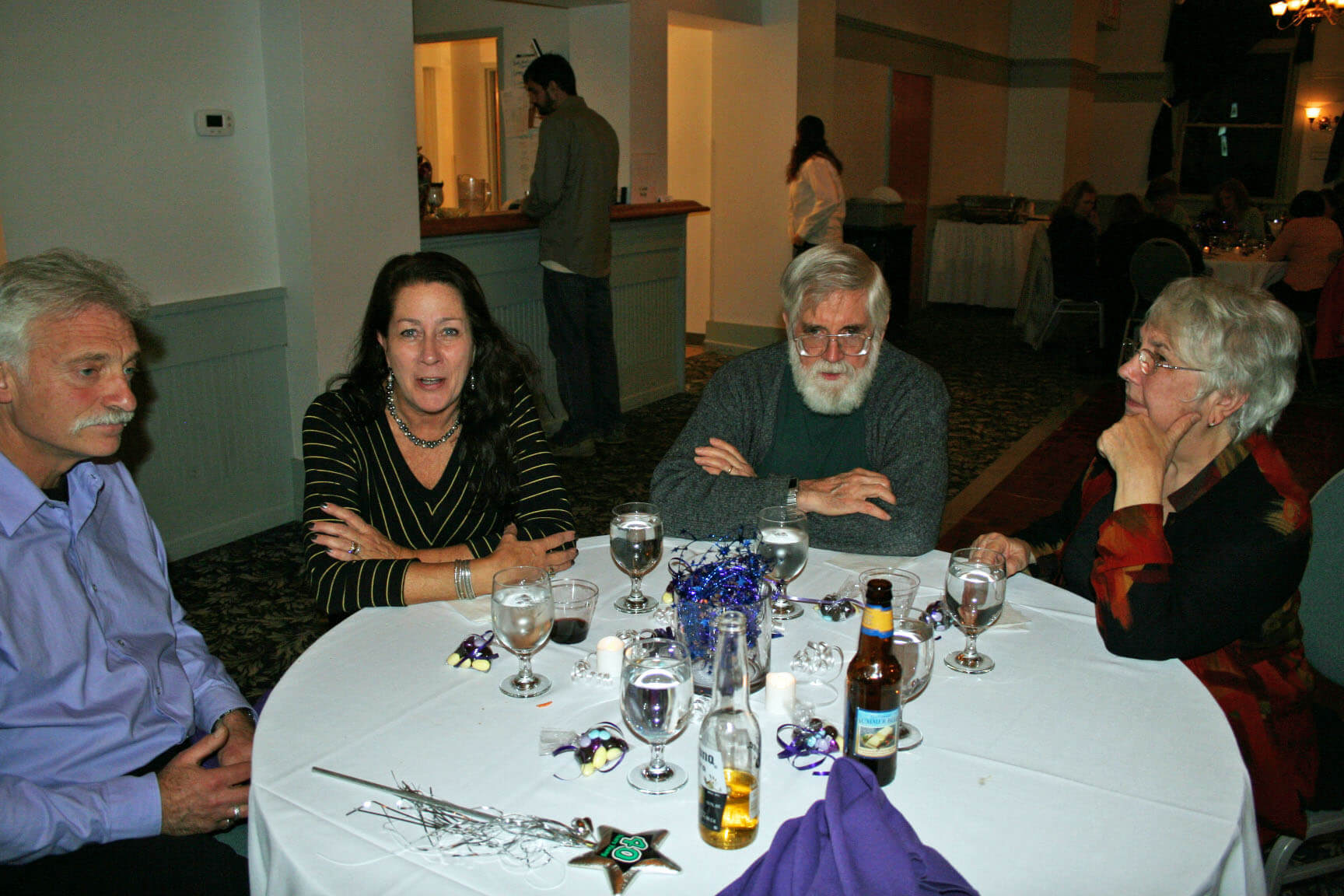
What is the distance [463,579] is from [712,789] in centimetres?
80

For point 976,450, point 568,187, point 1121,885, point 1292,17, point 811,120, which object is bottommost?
point 976,450

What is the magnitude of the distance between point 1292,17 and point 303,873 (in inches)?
542

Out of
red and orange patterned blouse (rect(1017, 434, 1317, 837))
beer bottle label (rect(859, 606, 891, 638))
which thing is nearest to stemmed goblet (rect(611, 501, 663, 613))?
beer bottle label (rect(859, 606, 891, 638))

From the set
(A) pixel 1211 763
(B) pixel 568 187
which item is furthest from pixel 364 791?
(B) pixel 568 187

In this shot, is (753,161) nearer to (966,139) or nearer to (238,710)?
(966,139)

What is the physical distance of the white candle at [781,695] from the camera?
4.44ft

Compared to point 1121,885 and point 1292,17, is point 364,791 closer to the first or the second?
point 1121,885

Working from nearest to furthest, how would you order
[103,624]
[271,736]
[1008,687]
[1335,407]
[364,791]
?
[364,791] → [271,736] → [1008,687] → [103,624] → [1335,407]

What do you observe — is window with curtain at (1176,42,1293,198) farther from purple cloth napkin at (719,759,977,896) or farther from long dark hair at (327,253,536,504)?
purple cloth napkin at (719,759,977,896)

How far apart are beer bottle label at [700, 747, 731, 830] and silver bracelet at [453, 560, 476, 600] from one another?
775mm

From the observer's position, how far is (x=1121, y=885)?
105cm

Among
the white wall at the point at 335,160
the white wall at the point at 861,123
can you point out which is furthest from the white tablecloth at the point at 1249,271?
the white wall at the point at 335,160

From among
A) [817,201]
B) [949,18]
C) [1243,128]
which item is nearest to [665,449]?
[817,201]

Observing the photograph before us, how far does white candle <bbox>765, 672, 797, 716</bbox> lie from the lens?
4.44 ft
